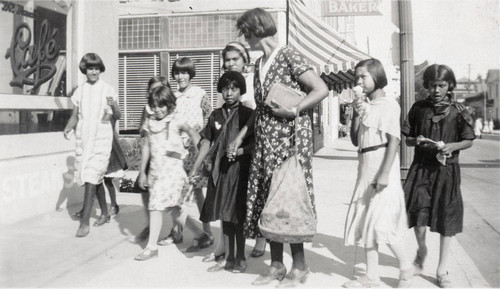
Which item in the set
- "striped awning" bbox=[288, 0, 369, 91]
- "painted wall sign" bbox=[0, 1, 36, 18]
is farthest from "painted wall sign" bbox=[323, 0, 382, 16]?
"painted wall sign" bbox=[0, 1, 36, 18]

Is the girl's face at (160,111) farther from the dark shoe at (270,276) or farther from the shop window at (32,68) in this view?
the shop window at (32,68)

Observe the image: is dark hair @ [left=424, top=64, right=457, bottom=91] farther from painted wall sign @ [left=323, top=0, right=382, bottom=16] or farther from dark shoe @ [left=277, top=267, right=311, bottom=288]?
painted wall sign @ [left=323, top=0, right=382, bottom=16]

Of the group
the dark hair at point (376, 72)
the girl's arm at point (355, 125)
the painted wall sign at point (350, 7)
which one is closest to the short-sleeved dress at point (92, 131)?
the girl's arm at point (355, 125)

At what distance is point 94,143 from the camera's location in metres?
5.68

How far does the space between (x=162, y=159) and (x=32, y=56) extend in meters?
2.96

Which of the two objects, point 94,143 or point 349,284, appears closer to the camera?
point 349,284

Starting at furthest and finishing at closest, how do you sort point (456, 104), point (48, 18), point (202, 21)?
point (202, 21) → point (48, 18) → point (456, 104)

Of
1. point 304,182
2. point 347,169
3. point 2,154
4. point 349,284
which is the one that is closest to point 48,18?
point 2,154

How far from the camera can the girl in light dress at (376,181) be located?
3672mm

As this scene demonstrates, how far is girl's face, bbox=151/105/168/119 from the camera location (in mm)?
4589

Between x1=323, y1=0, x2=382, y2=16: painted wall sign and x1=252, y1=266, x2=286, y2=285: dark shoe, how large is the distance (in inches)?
270

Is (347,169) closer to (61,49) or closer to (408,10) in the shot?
(408,10)

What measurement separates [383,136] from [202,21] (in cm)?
935

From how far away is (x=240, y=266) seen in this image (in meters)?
4.23
